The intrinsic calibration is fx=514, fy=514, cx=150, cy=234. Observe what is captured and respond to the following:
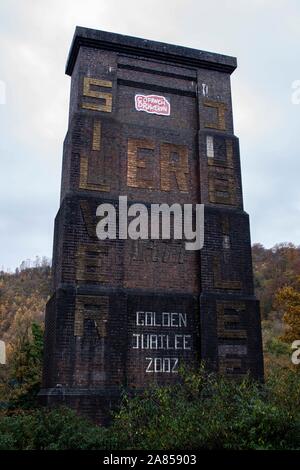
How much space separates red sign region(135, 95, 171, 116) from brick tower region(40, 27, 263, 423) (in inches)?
1.1

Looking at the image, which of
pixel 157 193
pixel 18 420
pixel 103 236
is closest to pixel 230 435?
pixel 18 420

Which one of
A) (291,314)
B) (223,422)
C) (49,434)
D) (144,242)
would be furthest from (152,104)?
(291,314)

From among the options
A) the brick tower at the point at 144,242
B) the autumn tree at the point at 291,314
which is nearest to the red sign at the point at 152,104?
the brick tower at the point at 144,242

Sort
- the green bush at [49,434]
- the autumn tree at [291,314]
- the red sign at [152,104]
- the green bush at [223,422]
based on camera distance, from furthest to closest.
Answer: the autumn tree at [291,314], the red sign at [152,104], the green bush at [49,434], the green bush at [223,422]

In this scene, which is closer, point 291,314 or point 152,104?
point 152,104

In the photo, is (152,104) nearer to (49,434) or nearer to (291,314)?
(49,434)

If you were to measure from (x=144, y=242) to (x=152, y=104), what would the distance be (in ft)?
13.0

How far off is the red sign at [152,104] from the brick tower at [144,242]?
0.03 m

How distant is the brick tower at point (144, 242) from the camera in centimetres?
1168

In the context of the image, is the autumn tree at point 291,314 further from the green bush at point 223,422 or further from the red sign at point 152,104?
the green bush at point 223,422

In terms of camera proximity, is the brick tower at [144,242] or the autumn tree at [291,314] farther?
the autumn tree at [291,314]

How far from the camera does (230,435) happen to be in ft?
23.4

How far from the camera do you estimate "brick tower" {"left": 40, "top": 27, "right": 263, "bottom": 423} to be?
1168cm

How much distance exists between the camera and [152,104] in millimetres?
14094
